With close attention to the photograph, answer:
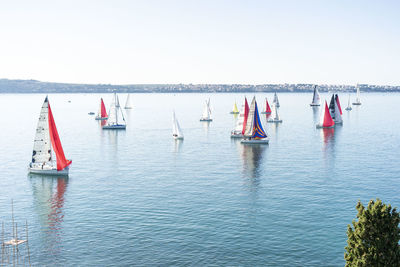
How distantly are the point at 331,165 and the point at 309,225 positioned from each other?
3751 centimetres

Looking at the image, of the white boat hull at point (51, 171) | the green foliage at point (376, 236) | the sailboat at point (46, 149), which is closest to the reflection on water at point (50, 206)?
the white boat hull at point (51, 171)

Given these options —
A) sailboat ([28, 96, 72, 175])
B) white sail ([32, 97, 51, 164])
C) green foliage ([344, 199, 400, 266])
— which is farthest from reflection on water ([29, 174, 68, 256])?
green foliage ([344, 199, 400, 266])

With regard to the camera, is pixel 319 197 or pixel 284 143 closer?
pixel 319 197

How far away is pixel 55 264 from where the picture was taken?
136ft

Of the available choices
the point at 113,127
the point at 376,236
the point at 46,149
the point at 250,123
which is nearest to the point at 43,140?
the point at 46,149

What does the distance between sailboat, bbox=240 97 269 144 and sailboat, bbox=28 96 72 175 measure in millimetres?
51626

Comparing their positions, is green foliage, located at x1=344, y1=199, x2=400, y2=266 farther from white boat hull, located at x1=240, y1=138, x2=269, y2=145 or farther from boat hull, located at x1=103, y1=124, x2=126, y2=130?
boat hull, located at x1=103, y1=124, x2=126, y2=130

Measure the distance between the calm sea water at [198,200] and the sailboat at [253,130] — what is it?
3.03m

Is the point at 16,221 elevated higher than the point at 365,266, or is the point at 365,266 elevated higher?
the point at 365,266

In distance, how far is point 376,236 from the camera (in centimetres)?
2725

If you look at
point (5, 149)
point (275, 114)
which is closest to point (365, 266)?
point (5, 149)

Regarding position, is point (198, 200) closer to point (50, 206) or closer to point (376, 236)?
point (50, 206)

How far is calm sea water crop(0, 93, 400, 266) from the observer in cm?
4409

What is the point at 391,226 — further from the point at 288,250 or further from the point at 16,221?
the point at 16,221
